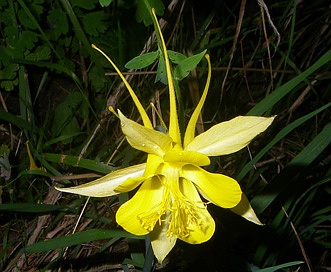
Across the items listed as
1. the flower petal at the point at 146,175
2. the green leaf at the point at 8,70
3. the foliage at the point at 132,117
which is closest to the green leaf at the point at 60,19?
the foliage at the point at 132,117

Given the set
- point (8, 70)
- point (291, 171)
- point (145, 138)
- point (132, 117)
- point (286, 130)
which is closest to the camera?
point (145, 138)

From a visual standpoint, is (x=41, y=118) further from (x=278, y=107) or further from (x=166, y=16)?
(x=278, y=107)

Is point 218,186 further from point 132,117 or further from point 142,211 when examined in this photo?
point 132,117

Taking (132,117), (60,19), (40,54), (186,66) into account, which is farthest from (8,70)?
(186,66)

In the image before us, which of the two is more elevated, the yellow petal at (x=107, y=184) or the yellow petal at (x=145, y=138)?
the yellow petal at (x=145, y=138)

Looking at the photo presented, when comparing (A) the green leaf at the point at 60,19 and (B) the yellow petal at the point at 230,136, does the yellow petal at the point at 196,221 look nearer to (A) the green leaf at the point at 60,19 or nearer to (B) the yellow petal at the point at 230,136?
(B) the yellow petal at the point at 230,136

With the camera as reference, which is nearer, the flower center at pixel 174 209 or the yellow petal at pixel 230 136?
the yellow petal at pixel 230 136

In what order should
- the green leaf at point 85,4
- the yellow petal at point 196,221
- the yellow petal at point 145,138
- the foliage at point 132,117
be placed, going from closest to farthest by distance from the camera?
1. the yellow petal at point 145,138
2. the yellow petal at point 196,221
3. the foliage at point 132,117
4. the green leaf at point 85,4
